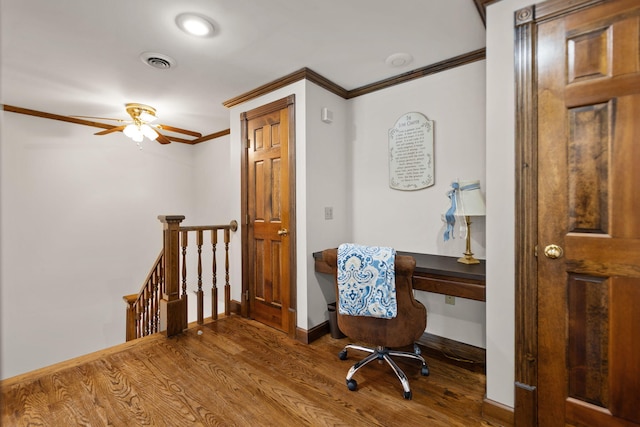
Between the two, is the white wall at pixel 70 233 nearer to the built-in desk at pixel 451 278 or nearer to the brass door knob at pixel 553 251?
the built-in desk at pixel 451 278

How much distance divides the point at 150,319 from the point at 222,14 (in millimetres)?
3488

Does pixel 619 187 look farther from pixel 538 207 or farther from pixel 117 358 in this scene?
pixel 117 358

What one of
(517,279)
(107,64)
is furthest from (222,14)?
(517,279)

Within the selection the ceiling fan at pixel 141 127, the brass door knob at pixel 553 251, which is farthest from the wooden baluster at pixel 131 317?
the brass door knob at pixel 553 251

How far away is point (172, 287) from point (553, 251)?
2889 mm

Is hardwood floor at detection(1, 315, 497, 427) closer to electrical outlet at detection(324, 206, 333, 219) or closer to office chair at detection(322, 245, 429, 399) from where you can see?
office chair at detection(322, 245, 429, 399)

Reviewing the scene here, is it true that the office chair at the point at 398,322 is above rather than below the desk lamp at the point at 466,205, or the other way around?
below

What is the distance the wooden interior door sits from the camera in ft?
9.23

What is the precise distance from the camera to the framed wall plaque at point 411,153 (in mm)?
2631

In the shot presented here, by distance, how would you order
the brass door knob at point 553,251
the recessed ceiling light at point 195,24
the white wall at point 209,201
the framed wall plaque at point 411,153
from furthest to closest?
1. the white wall at point 209,201
2. the framed wall plaque at point 411,153
3. the recessed ceiling light at point 195,24
4. the brass door knob at point 553,251

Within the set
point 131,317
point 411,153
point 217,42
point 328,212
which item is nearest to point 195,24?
point 217,42

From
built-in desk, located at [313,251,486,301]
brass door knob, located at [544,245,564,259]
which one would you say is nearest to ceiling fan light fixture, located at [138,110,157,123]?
built-in desk, located at [313,251,486,301]

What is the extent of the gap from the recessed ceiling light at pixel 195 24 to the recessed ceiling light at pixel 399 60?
53.2 inches

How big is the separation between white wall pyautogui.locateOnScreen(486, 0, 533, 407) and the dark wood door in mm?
128
